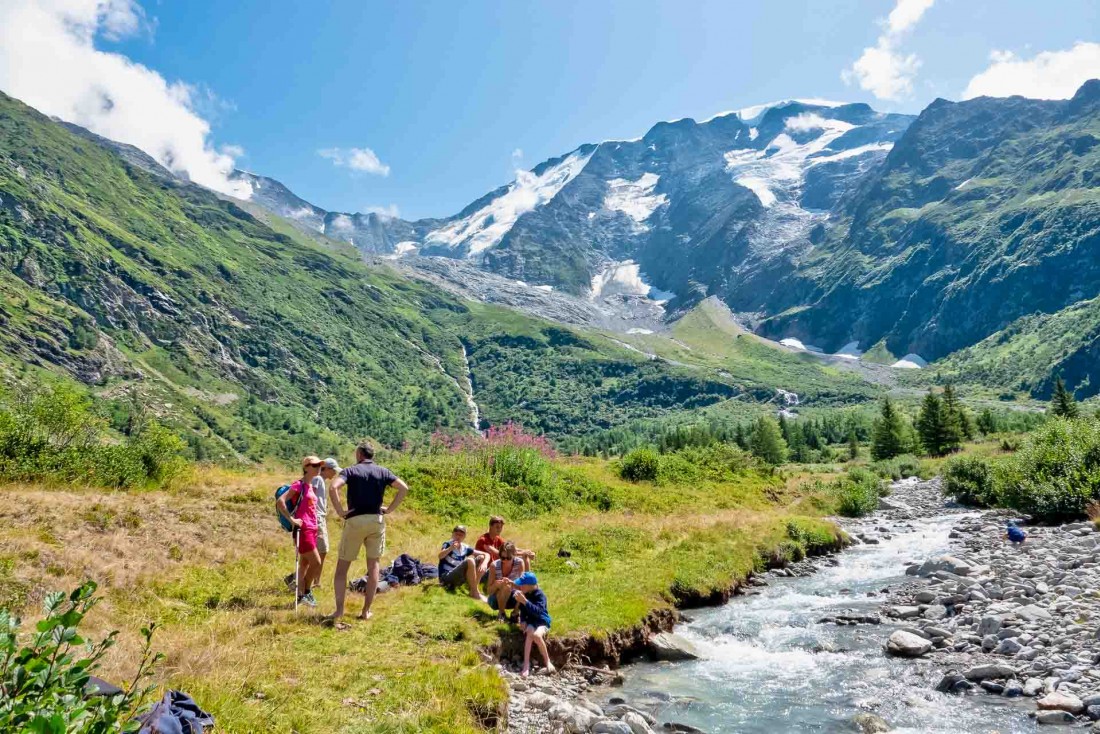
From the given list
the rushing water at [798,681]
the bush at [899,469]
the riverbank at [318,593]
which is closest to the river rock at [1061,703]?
the rushing water at [798,681]

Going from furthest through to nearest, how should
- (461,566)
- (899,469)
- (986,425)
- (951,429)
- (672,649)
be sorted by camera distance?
(986,425) < (951,429) < (899,469) < (461,566) < (672,649)

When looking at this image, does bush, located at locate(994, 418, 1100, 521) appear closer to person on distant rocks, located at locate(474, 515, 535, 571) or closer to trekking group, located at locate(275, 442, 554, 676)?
person on distant rocks, located at locate(474, 515, 535, 571)

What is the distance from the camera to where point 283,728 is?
7.49m

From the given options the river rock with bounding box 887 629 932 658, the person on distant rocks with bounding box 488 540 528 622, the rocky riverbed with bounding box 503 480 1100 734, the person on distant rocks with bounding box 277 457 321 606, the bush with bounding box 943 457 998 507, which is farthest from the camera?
the bush with bounding box 943 457 998 507

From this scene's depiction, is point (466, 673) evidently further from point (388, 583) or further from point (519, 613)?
point (388, 583)

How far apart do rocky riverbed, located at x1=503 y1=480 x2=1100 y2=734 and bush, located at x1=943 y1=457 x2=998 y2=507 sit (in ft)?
66.4

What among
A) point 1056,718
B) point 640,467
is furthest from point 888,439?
point 1056,718

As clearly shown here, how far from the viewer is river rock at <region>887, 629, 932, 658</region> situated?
44.5 feet

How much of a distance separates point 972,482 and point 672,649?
123 ft

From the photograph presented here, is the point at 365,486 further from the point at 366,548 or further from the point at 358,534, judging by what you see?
the point at 366,548

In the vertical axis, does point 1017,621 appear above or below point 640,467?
below

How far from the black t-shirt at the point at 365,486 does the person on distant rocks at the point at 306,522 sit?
1414 millimetres

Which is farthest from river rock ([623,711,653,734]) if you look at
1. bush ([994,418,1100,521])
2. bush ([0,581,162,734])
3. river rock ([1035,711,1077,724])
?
bush ([994,418,1100,521])

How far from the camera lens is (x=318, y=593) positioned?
1443 cm
